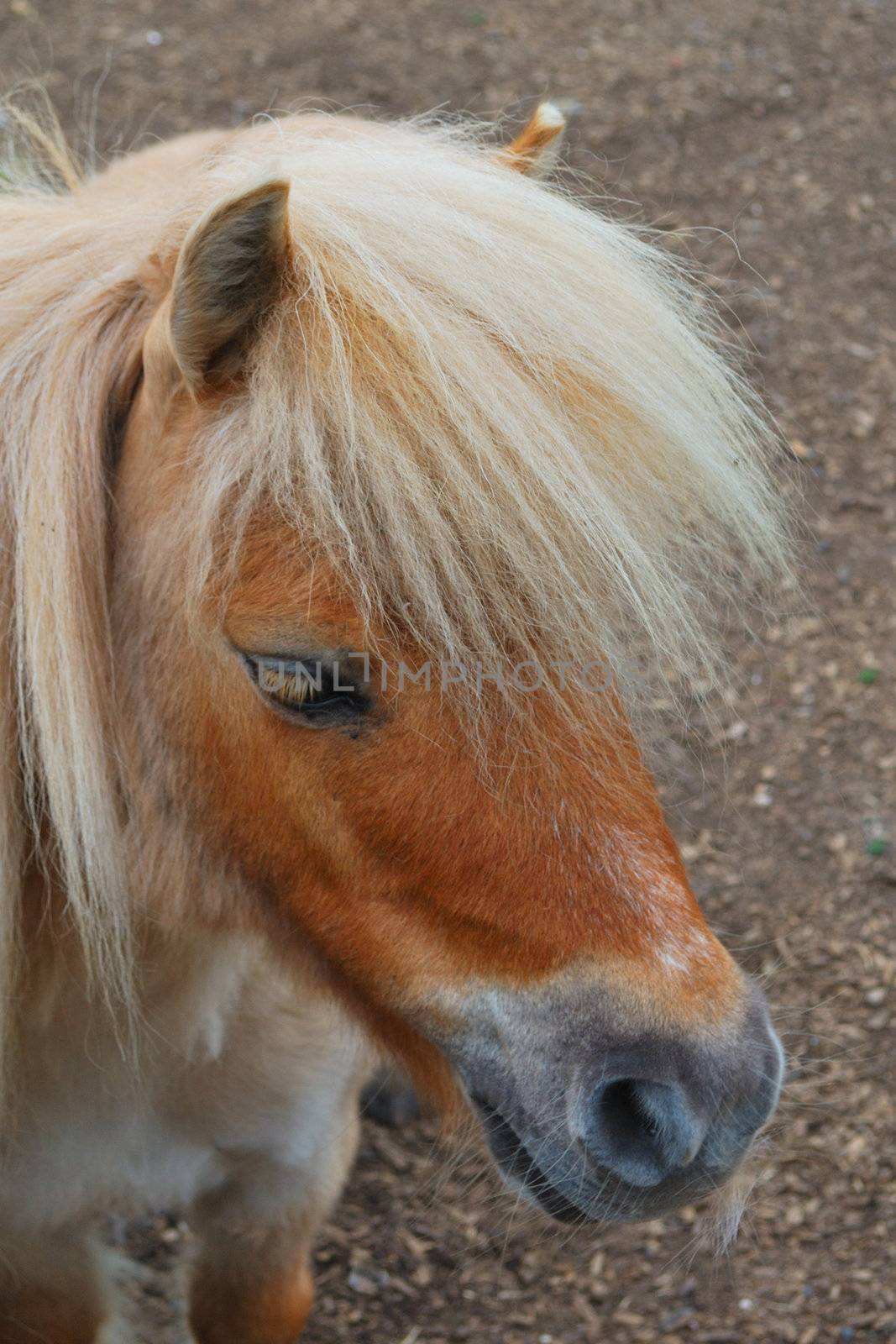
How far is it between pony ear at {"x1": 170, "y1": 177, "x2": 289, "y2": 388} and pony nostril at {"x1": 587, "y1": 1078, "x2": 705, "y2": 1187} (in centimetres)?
106

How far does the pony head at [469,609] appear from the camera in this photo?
5.12 ft

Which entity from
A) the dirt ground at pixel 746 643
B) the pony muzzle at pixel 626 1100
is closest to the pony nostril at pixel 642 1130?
the pony muzzle at pixel 626 1100

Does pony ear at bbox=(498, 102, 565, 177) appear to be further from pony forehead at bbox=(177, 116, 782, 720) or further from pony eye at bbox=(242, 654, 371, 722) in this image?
pony eye at bbox=(242, 654, 371, 722)

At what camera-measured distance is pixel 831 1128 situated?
3104 mm

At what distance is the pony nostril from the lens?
1.52 meters

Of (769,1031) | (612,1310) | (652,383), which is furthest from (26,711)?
(612,1310)

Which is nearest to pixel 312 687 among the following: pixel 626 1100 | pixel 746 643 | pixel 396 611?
pixel 396 611

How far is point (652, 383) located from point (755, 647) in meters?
2.63

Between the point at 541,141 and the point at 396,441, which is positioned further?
the point at 541,141

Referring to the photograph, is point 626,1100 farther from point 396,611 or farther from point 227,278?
point 227,278

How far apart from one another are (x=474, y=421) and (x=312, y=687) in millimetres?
392

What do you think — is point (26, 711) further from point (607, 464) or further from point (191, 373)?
point (607, 464)

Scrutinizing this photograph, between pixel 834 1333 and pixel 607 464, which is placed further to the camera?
pixel 834 1333

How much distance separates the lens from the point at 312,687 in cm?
160
